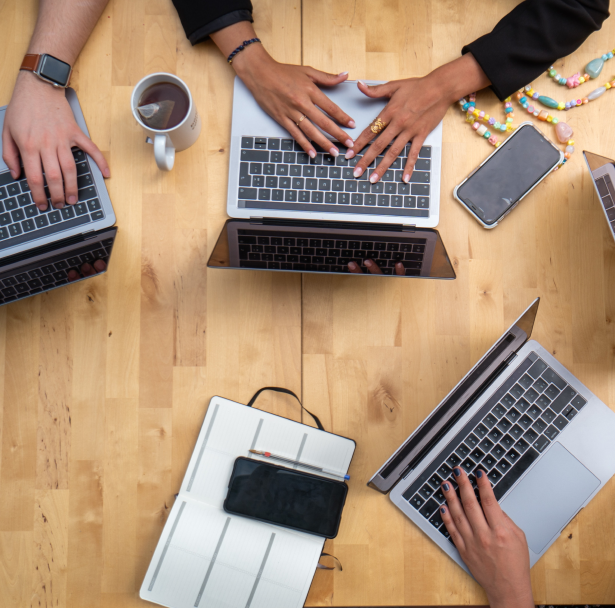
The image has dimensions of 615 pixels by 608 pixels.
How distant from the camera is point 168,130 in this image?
0.84 m

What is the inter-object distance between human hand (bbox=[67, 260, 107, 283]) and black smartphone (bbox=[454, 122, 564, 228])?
0.67m

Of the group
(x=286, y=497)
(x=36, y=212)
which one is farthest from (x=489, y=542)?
(x=36, y=212)

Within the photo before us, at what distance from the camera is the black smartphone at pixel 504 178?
3.12ft

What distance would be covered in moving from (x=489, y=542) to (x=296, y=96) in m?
0.88

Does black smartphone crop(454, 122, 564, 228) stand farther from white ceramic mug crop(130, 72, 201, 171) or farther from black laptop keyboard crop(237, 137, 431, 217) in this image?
white ceramic mug crop(130, 72, 201, 171)

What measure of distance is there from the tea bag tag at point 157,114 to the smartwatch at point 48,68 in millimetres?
185

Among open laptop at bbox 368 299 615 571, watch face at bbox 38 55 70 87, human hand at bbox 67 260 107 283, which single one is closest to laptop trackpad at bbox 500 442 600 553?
open laptop at bbox 368 299 615 571

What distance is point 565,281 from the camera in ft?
3.18

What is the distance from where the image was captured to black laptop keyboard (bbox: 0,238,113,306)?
0.83 metres

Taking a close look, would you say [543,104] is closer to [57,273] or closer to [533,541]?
[533,541]

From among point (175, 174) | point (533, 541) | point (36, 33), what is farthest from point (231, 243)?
point (533, 541)

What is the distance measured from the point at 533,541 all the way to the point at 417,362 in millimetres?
393

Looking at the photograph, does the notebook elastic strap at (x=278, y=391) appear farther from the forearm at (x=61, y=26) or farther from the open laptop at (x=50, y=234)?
the forearm at (x=61, y=26)

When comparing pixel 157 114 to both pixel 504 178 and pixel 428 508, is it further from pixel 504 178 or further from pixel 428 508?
pixel 428 508
